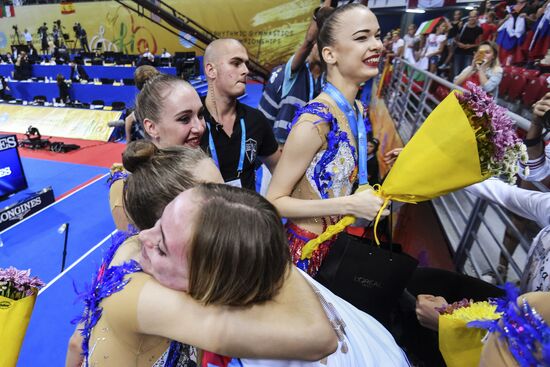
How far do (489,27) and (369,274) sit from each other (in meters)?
7.01

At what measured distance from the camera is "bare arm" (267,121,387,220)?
4.06 ft

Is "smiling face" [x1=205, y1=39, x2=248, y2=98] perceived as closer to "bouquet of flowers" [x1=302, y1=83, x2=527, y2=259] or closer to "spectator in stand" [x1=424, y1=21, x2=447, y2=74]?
"bouquet of flowers" [x1=302, y1=83, x2=527, y2=259]

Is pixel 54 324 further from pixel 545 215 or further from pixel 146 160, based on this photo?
pixel 545 215

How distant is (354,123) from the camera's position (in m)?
1.48

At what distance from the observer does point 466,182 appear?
1067 mm

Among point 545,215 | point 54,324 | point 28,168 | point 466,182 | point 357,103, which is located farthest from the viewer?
point 28,168

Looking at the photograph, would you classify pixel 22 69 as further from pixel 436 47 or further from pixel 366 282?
pixel 366 282

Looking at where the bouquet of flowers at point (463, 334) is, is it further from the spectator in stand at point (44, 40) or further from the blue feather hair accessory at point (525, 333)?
the spectator in stand at point (44, 40)

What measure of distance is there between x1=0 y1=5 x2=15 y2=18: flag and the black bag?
2448 cm

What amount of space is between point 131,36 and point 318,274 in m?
18.0

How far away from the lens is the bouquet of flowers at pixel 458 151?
967 mm

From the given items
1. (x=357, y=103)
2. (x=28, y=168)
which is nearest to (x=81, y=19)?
(x=28, y=168)

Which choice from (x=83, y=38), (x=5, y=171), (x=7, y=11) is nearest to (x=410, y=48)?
(x=5, y=171)

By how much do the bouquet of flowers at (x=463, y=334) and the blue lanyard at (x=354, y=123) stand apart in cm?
70
